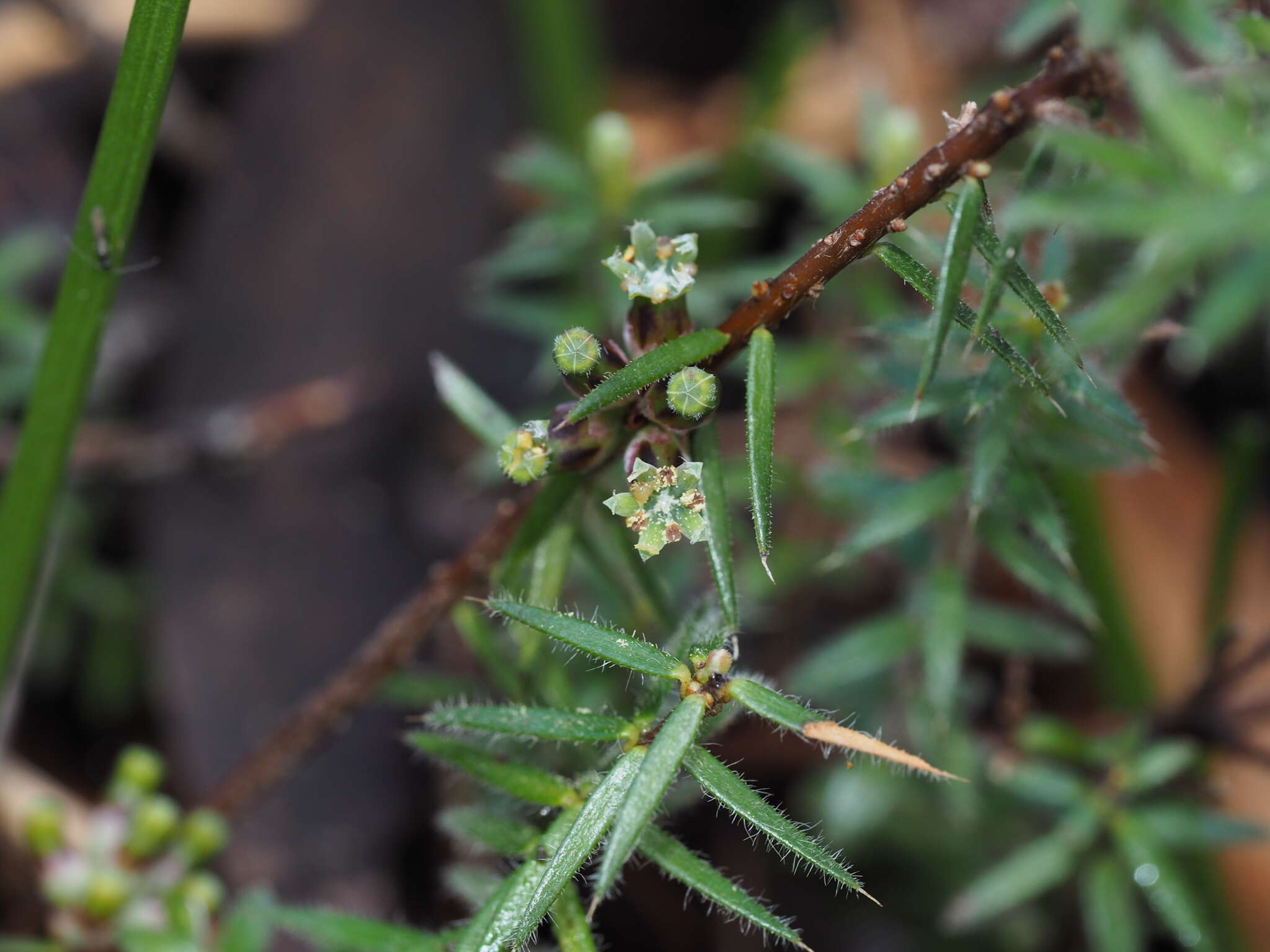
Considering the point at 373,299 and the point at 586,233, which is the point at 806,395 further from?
the point at 373,299

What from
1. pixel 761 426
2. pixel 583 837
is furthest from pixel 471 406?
pixel 583 837

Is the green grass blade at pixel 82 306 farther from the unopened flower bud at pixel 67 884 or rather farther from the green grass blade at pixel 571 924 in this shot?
the green grass blade at pixel 571 924

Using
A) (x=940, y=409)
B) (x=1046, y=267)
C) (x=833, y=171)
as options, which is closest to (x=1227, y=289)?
(x=1046, y=267)

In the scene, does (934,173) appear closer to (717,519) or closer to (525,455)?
(717,519)

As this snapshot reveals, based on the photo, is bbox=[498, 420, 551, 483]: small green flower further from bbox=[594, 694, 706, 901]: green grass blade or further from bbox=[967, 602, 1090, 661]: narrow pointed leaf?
bbox=[967, 602, 1090, 661]: narrow pointed leaf

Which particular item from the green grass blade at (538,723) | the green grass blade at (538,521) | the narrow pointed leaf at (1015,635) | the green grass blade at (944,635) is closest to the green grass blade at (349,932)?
the green grass blade at (538,723)

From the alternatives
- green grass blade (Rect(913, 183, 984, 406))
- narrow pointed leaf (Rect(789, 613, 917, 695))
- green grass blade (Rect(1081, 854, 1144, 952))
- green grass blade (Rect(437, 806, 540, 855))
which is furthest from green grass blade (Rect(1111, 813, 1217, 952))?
green grass blade (Rect(913, 183, 984, 406))
